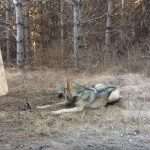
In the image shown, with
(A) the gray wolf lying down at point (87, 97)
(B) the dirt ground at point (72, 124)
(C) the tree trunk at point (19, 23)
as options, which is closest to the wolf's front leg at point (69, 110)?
(A) the gray wolf lying down at point (87, 97)

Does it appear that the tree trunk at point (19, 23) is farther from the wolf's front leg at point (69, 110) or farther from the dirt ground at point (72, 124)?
the wolf's front leg at point (69, 110)

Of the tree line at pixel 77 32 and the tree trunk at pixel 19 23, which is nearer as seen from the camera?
the tree trunk at pixel 19 23

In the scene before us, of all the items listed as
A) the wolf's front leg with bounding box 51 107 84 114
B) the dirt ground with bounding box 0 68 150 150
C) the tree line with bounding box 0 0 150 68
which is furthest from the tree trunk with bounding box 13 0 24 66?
the wolf's front leg with bounding box 51 107 84 114

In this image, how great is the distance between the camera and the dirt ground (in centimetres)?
532

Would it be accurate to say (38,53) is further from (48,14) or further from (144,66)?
(48,14)

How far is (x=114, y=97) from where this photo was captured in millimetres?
7555

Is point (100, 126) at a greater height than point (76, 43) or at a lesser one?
lesser

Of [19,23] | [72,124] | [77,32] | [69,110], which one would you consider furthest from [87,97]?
[77,32]

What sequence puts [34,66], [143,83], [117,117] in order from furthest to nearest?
[34,66] < [143,83] < [117,117]

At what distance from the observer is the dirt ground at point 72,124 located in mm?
5320

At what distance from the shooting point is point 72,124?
20.6 ft

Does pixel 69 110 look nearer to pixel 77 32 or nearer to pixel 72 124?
pixel 72 124

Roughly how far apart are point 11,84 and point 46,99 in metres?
1.96

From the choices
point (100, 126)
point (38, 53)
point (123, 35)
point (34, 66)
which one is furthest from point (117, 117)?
point (123, 35)
